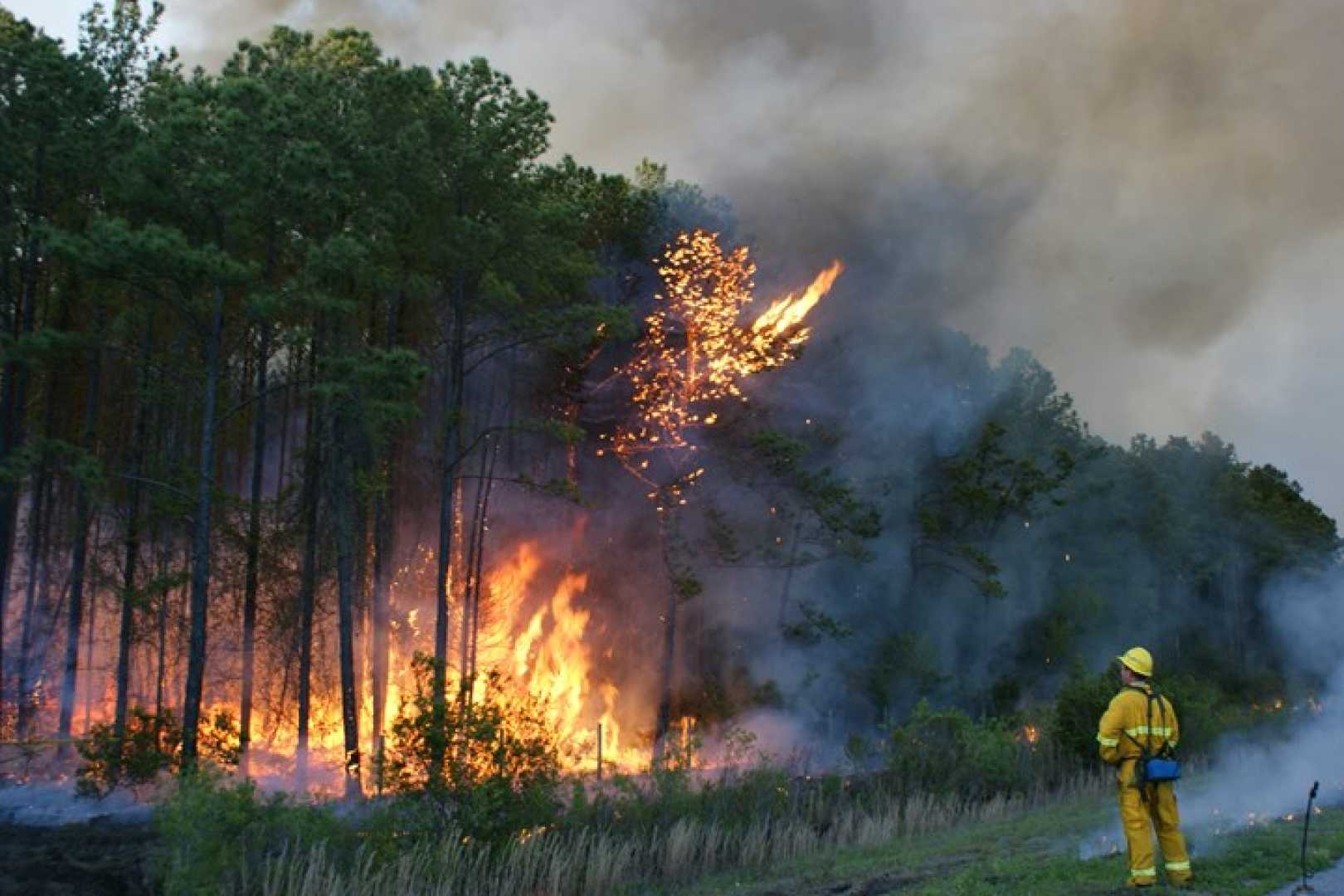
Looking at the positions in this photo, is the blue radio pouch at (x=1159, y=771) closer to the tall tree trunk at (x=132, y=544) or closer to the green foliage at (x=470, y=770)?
the green foliage at (x=470, y=770)

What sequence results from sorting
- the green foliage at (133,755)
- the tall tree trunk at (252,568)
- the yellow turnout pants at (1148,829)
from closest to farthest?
the yellow turnout pants at (1148,829), the green foliage at (133,755), the tall tree trunk at (252,568)

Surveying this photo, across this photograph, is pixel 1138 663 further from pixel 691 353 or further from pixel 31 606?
pixel 31 606

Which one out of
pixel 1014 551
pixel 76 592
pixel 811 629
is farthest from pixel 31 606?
pixel 1014 551

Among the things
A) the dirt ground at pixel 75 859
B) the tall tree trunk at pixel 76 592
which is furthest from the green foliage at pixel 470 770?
the tall tree trunk at pixel 76 592

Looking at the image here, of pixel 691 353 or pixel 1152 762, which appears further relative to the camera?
pixel 691 353

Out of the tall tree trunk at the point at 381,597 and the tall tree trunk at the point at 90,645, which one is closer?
the tall tree trunk at the point at 90,645

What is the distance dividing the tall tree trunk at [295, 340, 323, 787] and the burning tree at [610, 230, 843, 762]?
9.29m

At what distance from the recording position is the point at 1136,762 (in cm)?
1031

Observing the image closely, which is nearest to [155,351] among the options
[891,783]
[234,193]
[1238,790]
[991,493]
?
[234,193]

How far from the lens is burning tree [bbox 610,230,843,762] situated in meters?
35.5

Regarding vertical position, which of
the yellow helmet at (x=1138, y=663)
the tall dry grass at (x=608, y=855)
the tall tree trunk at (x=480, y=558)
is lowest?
the tall dry grass at (x=608, y=855)

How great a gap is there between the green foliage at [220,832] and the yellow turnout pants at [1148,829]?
331 inches

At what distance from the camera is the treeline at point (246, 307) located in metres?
22.8

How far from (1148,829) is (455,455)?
25.4 meters
